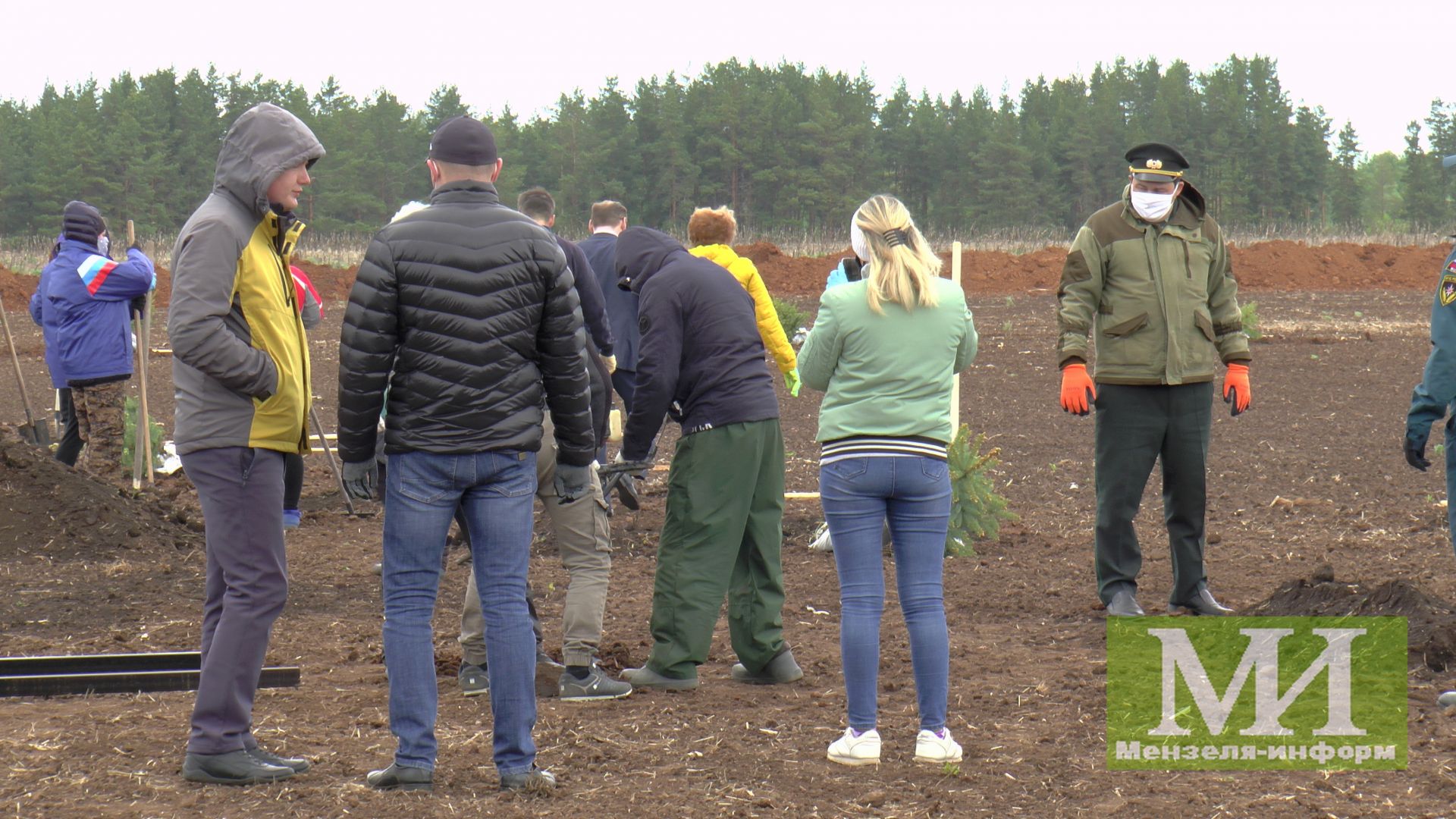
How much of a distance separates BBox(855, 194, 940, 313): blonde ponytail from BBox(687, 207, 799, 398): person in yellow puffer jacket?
1.25 m

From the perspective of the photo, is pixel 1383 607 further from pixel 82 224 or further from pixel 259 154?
pixel 82 224

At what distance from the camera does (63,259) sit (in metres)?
9.91

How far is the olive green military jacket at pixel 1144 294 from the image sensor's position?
6492 mm

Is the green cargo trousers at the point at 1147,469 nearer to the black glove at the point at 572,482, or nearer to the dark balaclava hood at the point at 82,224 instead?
the black glove at the point at 572,482

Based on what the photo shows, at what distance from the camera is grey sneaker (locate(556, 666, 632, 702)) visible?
17.5 feet

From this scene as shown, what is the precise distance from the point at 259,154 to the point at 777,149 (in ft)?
219

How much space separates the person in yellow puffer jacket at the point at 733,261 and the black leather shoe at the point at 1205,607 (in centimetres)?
211

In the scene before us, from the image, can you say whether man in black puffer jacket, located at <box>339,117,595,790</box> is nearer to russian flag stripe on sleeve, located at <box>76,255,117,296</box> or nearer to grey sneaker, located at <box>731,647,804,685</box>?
grey sneaker, located at <box>731,647,804,685</box>

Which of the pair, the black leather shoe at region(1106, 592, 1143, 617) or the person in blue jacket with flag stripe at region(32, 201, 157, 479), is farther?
the person in blue jacket with flag stripe at region(32, 201, 157, 479)

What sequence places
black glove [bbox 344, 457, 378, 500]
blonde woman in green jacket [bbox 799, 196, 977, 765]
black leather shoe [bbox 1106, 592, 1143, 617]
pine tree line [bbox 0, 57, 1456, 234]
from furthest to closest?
pine tree line [bbox 0, 57, 1456, 234] → black leather shoe [bbox 1106, 592, 1143, 617] → blonde woman in green jacket [bbox 799, 196, 977, 765] → black glove [bbox 344, 457, 378, 500]

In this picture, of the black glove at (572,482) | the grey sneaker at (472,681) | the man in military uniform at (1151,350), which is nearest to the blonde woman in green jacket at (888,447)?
the black glove at (572,482)

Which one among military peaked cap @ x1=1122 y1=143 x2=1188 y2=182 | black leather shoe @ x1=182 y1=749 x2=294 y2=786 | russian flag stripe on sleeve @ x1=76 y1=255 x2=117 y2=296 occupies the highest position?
military peaked cap @ x1=1122 y1=143 x2=1188 y2=182

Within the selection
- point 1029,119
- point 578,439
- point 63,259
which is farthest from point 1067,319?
point 1029,119

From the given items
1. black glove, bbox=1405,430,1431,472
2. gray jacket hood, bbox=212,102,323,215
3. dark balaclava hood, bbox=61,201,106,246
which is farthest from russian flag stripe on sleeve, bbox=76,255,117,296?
black glove, bbox=1405,430,1431,472
